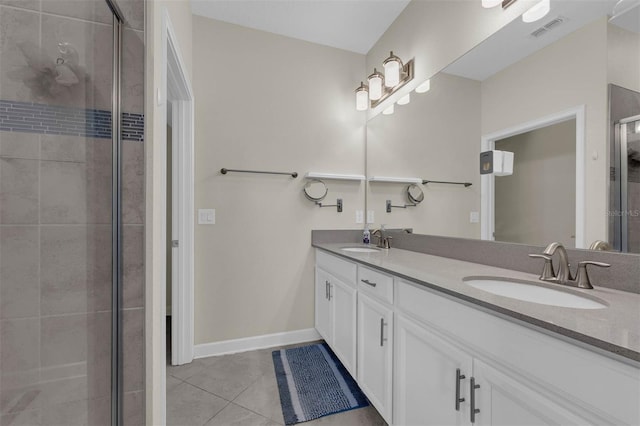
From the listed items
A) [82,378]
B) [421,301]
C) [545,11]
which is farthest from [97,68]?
[545,11]

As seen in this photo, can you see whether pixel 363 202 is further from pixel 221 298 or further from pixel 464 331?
pixel 464 331

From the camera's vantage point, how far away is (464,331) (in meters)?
0.85

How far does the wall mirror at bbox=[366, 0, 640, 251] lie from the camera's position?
0.94 meters

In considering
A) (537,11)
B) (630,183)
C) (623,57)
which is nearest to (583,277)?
(630,183)

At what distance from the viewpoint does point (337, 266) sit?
1874mm

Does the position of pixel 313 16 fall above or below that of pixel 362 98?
above

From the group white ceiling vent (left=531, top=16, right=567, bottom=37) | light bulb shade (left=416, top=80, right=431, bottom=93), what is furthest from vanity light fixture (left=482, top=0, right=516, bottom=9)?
light bulb shade (left=416, top=80, right=431, bottom=93)

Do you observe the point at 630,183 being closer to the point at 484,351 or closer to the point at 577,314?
the point at 577,314

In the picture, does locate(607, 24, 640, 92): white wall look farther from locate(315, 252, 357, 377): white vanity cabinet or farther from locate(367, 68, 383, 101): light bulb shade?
locate(367, 68, 383, 101): light bulb shade

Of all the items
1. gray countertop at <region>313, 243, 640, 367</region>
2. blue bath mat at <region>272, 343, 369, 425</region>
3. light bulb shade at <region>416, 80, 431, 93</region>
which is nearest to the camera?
gray countertop at <region>313, 243, 640, 367</region>

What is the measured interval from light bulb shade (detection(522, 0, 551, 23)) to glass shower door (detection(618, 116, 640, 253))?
0.61 meters

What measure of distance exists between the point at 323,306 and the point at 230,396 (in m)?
0.85

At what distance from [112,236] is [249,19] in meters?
2.05

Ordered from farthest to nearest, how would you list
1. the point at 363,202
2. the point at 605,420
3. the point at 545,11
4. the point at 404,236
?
the point at 363,202, the point at 404,236, the point at 545,11, the point at 605,420
